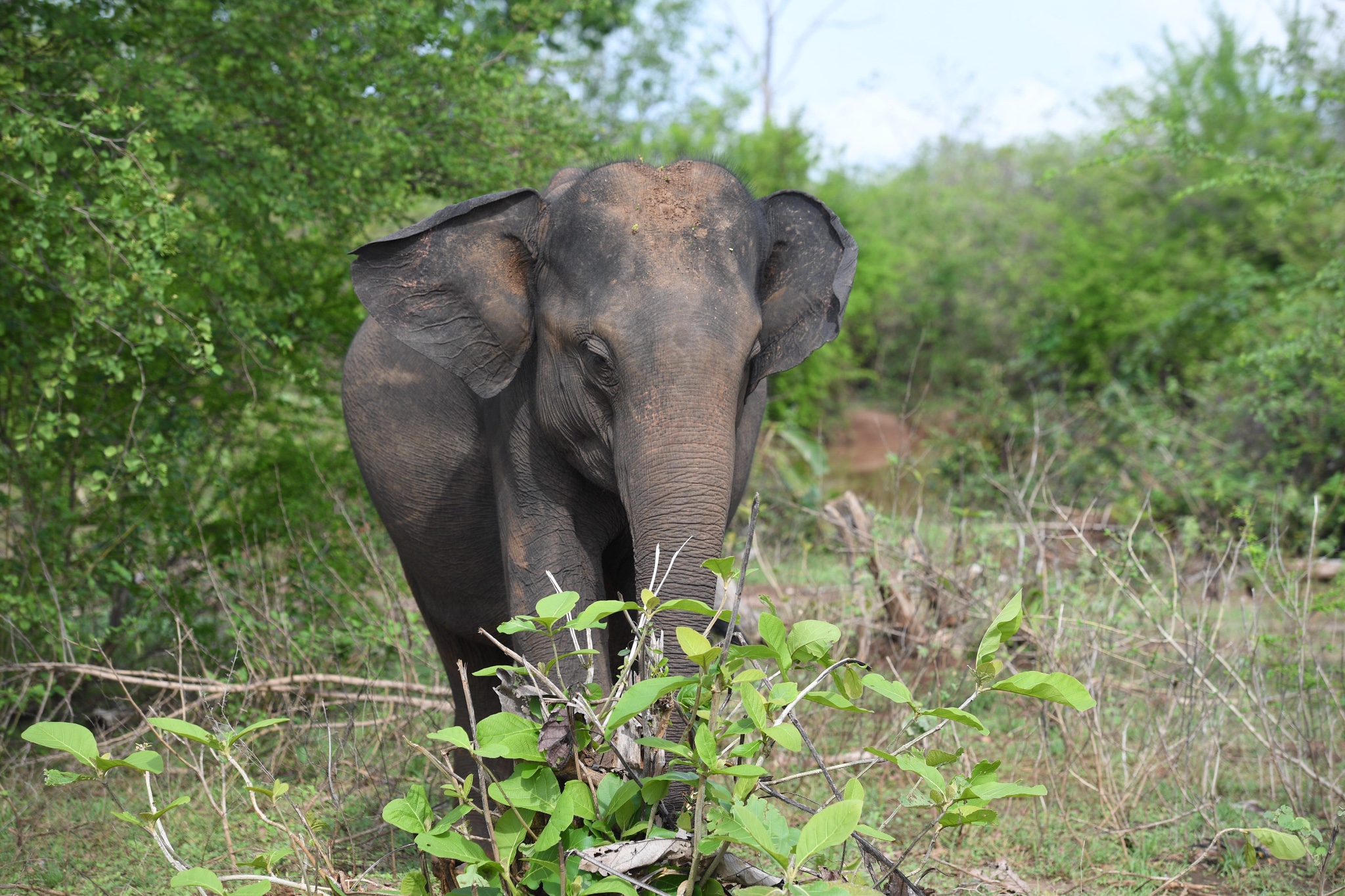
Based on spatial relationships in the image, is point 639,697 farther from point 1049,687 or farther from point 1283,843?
point 1283,843

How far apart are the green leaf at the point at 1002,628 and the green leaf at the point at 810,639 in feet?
0.99

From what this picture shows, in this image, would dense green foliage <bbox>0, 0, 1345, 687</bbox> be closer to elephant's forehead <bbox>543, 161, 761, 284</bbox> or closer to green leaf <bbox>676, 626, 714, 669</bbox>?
elephant's forehead <bbox>543, 161, 761, 284</bbox>

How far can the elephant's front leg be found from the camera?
3.85 m

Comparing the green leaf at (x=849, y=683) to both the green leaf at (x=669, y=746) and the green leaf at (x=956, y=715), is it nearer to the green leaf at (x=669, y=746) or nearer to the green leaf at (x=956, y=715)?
the green leaf at (x=956, y=715)

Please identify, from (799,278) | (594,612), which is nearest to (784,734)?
(594,612)

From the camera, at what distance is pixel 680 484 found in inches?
131

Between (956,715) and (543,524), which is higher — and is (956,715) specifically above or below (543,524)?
below

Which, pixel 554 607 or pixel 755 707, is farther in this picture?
pixel 554 607

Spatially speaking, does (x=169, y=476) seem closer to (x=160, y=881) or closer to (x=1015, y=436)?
(x=160, y=881)

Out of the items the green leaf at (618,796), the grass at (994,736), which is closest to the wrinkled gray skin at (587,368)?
the grass at (994,736)

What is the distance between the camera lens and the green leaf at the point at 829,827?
2193 mm

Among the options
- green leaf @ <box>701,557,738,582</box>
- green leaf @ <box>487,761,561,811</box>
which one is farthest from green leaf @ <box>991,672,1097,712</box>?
green leaf @ <box>487,761,561,811</box>

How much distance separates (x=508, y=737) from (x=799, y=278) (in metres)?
2.17

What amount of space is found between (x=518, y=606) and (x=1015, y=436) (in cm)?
1142
